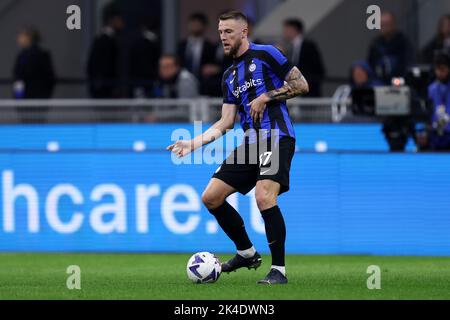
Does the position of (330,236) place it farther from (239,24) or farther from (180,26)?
(180,26)

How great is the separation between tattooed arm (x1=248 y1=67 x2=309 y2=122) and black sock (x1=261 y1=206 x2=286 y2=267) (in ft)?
2.62

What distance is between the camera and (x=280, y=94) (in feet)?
37.3

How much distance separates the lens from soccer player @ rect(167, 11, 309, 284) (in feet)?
37.1

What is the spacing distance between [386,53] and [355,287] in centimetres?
827

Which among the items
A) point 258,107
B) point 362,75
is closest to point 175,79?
point 362,75

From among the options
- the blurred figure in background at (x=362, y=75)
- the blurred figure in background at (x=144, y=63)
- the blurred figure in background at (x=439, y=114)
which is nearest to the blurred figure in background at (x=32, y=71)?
the blurred figure in background at (x=144, y=63)

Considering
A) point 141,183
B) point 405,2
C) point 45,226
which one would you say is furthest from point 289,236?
point 405,2

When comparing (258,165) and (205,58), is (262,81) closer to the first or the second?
(258,165)

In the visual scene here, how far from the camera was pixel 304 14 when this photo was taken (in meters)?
23.0

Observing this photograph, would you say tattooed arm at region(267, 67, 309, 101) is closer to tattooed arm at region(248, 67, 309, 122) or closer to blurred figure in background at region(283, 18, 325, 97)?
tattooed arm at region(248, 67, 309, 122)

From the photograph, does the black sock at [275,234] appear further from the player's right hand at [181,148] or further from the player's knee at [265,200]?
the player's right hand at [181,148]

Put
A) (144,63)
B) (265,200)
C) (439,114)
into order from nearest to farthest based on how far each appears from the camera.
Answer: (265,200) < (439,114) < (144,63)

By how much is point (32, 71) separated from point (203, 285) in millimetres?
10494

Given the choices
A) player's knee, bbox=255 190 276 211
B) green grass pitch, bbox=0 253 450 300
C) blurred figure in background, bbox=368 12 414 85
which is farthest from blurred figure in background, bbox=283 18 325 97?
player's knee, bbox=255 190 276 211
